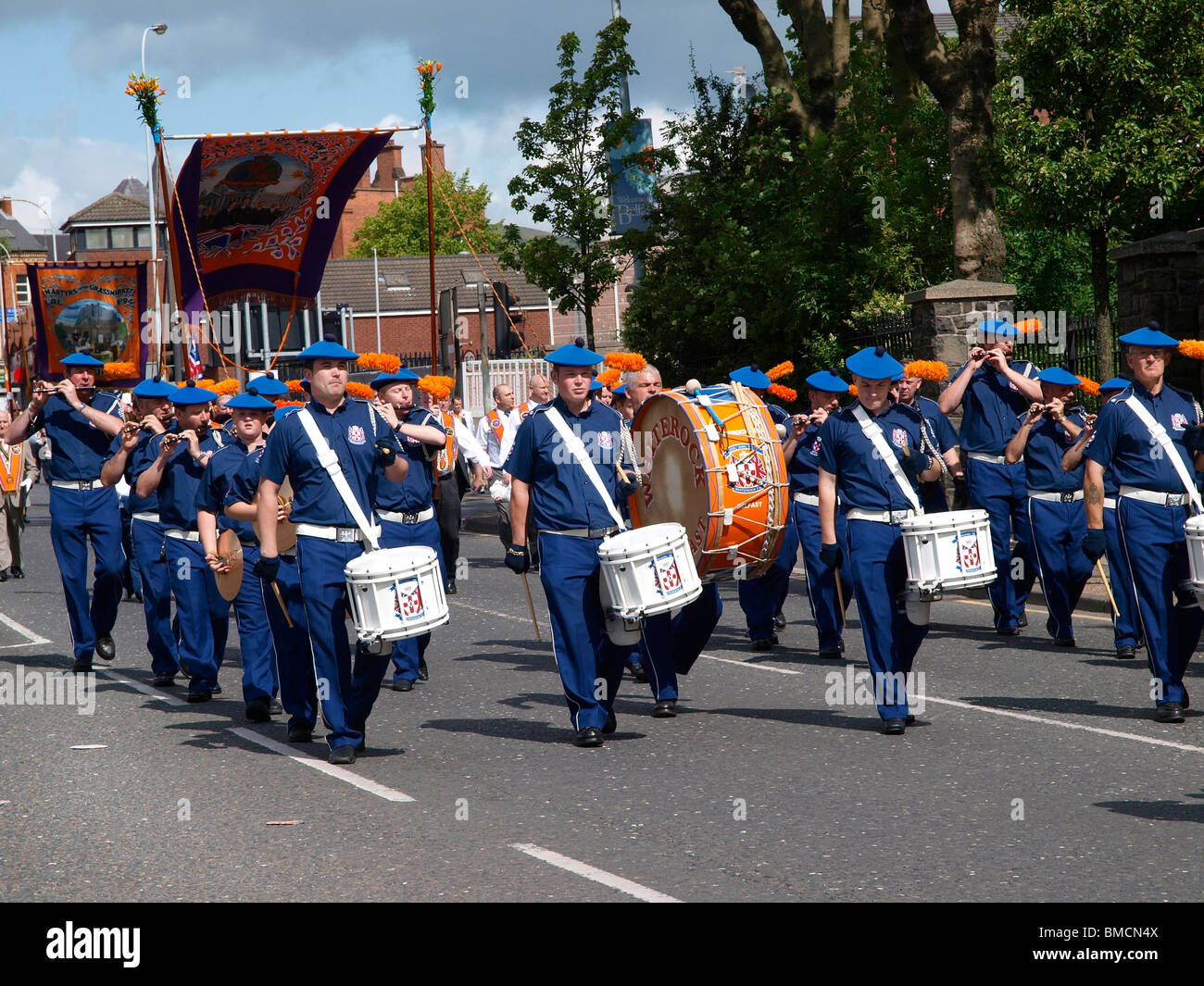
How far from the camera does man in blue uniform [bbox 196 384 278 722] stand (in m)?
9.29

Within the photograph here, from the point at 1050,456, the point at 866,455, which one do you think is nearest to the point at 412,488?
the point at 866,455

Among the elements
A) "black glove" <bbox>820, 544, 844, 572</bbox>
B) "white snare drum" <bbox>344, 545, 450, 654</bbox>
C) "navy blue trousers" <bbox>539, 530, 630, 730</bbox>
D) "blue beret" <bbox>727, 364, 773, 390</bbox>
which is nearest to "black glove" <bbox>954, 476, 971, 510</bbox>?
"blue beret" <bbox>727, 364, 773, 390</bbox>

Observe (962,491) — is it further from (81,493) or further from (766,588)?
(81,493)

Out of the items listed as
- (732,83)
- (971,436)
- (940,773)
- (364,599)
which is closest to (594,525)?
(364,599)

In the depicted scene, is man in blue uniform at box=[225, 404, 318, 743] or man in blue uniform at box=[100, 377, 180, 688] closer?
man in blue uniform at box=[225, 404, 318, 743]

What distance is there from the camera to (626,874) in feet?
18.9

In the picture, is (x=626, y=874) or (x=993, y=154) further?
(x=993, y=154)

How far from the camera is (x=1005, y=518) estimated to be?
39.8 feet

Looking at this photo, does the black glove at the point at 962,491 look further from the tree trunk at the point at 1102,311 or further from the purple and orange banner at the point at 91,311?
the purple and orange banner at the point at 91,311

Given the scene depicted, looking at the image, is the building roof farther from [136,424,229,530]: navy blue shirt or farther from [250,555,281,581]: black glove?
[250,555,281,581]: black glove

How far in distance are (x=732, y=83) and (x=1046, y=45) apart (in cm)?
992

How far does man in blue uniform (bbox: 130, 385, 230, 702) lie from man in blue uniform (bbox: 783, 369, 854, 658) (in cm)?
415

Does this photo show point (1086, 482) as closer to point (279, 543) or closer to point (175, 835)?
point (279, 543)

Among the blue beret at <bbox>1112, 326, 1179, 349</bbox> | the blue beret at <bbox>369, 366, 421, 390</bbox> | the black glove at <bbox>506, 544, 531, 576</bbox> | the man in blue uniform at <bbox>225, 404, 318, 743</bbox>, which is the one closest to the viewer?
the man in blue uniform at <bbox>225, 404, 318, 743</bbox>
